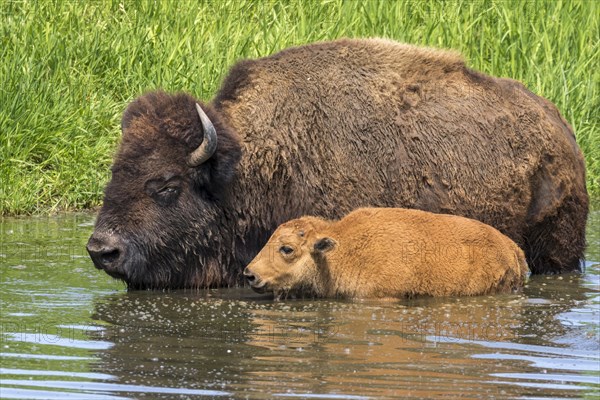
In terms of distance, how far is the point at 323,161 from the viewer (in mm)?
10570

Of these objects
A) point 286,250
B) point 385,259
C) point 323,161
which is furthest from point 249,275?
point 323,161

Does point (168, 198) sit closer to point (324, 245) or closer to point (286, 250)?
point (286, 250)

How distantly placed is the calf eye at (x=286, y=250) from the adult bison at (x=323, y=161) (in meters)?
0.73

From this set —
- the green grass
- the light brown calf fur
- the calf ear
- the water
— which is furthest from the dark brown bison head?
the green grass

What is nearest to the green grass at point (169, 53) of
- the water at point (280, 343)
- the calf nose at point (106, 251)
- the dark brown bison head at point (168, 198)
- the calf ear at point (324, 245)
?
the water at point (280, 343)

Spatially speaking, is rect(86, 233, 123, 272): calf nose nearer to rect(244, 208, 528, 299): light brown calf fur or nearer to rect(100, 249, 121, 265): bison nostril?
rect(100, 249, 121, 265): bison nostril

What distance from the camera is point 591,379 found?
734 cm

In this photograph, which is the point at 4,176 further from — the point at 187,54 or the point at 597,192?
the point at 597,192

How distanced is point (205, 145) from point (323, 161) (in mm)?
1004

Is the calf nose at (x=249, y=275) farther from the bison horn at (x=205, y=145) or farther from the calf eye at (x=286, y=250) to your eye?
the bison horn at (x=205, y=145)

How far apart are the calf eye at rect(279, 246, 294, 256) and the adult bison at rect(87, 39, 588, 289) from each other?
73 cm

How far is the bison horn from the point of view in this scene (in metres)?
10.1

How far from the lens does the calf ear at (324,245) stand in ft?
32.2

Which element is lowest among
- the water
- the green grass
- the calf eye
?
the water
